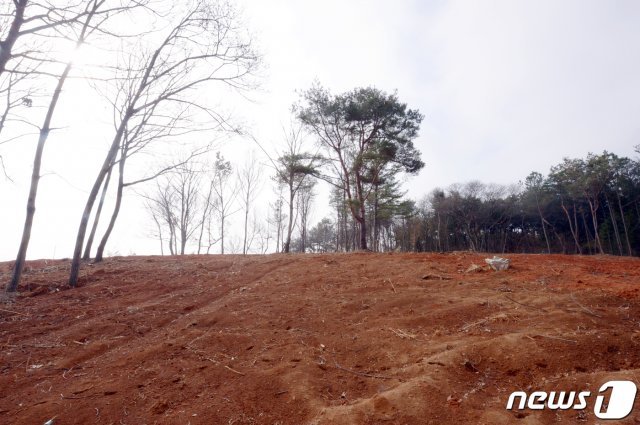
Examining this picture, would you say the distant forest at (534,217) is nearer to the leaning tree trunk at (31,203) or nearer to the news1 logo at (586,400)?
the leaning tree trunk at (31,203)

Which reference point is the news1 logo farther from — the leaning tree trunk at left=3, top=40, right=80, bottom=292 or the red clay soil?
the leaning tree trunk at left=3, top=40, right=80, bottom=292

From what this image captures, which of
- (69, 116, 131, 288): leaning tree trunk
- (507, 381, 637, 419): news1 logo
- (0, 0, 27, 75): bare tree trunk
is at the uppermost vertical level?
(0, 0, 27, 75): bare tree trunk

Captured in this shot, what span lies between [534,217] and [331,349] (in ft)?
119

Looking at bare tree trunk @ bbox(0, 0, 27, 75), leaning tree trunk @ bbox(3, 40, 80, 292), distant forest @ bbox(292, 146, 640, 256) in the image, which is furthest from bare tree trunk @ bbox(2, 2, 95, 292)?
distant forest @ bbox(292, 146, 640, 256)

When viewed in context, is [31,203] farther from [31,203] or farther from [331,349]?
[331,349]

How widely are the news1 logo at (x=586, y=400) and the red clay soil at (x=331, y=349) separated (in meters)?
0.05

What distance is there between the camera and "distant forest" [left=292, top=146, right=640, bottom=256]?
28.0 m

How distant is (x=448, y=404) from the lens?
270 centimetres

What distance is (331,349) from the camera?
4.02 metres

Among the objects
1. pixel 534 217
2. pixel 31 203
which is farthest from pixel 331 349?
pixel 534 217

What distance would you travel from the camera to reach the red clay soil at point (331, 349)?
2883 millimetres

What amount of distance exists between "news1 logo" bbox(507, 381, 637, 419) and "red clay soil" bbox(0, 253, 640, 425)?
0.05 metres

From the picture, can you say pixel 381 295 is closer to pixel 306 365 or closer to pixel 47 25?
pixel 306 365

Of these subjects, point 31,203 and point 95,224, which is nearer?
point 31,203
